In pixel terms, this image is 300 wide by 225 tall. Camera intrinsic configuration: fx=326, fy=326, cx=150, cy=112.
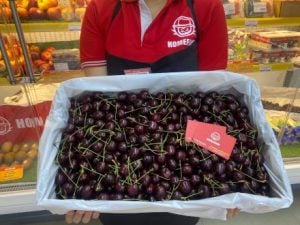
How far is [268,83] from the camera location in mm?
2361

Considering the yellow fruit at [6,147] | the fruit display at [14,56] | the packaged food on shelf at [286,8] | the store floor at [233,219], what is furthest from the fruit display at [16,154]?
the packaged food on shelf at [286,8]

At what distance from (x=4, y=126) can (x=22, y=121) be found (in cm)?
10

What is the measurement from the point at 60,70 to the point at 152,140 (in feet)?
3.89

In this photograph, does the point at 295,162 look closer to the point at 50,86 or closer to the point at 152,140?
the point at 152,140

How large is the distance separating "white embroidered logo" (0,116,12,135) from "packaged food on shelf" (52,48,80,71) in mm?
410

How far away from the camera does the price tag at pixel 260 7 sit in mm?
2012

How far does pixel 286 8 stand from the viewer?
205cm

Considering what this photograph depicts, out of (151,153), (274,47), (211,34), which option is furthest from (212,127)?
(274,47)

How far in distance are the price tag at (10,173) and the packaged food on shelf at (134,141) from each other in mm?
829

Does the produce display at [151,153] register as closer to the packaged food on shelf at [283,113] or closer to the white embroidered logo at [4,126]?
the white embroidered logo at [4,126]

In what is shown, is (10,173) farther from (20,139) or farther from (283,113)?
(283,113)

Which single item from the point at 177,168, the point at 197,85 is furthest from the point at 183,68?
the point at 177,168

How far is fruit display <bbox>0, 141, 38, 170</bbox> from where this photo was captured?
1688 millimetres

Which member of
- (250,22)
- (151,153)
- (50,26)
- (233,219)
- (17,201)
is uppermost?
(50,26)
